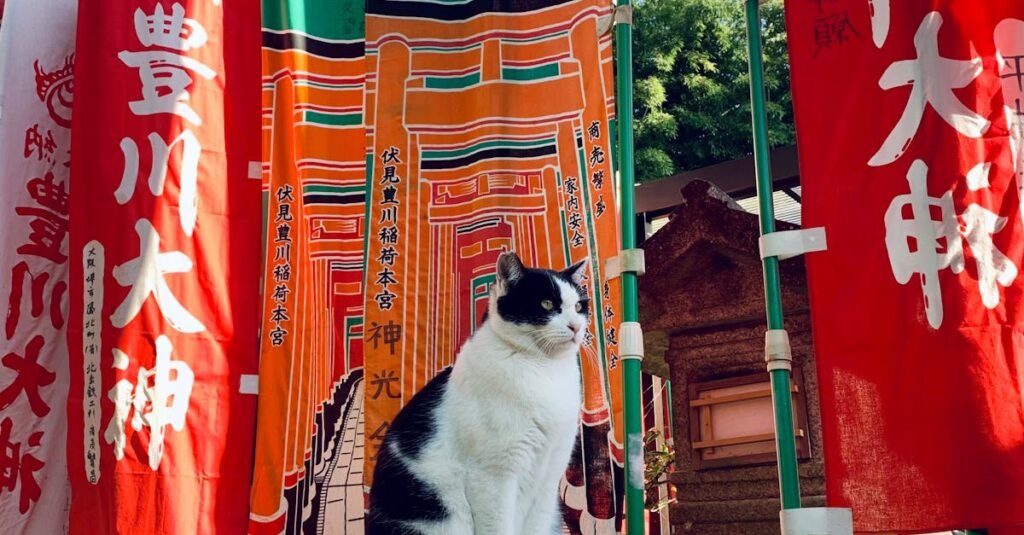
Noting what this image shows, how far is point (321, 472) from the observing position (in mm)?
3867

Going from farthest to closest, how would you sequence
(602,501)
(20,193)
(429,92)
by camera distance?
(20,193)
(429,92)
(602,501)

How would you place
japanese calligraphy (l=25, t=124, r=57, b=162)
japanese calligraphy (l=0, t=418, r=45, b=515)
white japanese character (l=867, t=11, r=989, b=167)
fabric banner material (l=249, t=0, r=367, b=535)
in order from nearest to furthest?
white japanese character (l=867, t=11, r=989, b=167)
fabric banner material (l=249, t=0, r=367, b=535)
japanese calligraphy (l=0, t=418, r=45, b=515)
japanese calligraphy (l=25, t=124, r=57, b=162)

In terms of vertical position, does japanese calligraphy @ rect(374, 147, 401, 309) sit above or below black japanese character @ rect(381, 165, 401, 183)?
below

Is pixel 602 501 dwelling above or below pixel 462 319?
below

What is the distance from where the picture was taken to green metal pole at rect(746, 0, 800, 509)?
10.2 ft

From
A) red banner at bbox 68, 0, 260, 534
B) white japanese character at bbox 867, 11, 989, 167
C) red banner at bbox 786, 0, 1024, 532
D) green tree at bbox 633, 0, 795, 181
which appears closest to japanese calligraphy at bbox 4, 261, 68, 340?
red banner at bbox 68, 0, 260, 534

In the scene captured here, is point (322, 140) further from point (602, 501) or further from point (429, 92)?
point (602, 501)

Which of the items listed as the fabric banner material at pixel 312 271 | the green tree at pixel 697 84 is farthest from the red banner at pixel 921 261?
the green tree at pixel 697 84

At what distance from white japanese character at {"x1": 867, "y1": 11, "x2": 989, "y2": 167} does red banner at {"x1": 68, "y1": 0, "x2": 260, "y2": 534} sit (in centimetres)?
273

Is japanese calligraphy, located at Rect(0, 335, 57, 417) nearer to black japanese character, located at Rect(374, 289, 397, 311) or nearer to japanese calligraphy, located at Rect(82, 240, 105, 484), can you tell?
japanese calligraphy, located at Rect(82, 240, 105, 484)

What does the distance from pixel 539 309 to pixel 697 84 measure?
10.3 meters

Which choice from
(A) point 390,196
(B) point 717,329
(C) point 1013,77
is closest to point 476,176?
(A) point 390,196

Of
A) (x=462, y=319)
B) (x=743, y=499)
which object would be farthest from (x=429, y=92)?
(x=743, y=499)

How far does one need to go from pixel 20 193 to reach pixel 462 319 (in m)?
2.54
